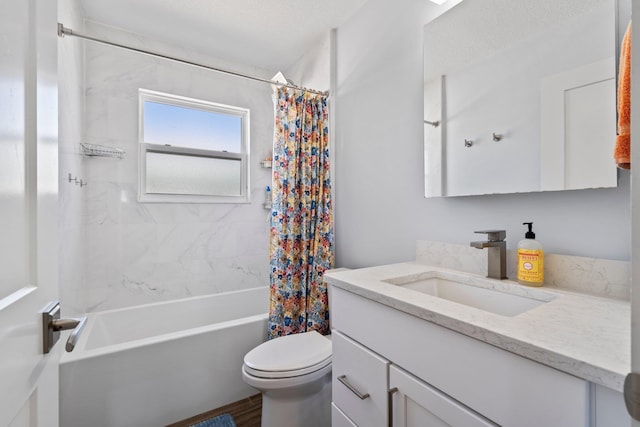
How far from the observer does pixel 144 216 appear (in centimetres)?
238

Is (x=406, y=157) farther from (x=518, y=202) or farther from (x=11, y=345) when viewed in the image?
(x=11, y=345)

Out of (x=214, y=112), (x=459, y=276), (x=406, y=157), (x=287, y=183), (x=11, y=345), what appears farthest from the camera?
(x=214, y=112)

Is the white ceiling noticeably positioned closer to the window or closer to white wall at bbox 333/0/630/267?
white wall at bbox 333/0/630/267

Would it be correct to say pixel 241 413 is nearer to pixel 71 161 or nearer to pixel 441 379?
pixel 441 379

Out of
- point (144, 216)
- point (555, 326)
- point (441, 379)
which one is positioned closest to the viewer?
point (555, 326)

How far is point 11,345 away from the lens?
47cm

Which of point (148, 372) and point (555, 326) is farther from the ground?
point (555, 326)

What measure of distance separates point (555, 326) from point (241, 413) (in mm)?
1769

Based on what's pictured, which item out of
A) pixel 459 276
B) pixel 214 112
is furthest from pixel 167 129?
pixel 459 276

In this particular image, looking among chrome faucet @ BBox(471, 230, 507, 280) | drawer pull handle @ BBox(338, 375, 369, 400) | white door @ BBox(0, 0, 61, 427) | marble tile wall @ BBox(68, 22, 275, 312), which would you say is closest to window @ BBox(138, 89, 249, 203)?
marble tile wall @ BBox(68, 22, 275, 312)

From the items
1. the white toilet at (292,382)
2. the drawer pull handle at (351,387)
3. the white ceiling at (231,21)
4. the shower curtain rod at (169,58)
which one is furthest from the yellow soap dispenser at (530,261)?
the white ceiling at (231,21)

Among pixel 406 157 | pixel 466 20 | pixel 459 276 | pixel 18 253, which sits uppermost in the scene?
pixel 466 20

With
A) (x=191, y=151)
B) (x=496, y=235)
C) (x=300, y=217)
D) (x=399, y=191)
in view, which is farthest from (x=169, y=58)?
(x=496, y=235)

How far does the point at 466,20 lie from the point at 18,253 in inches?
67.5
